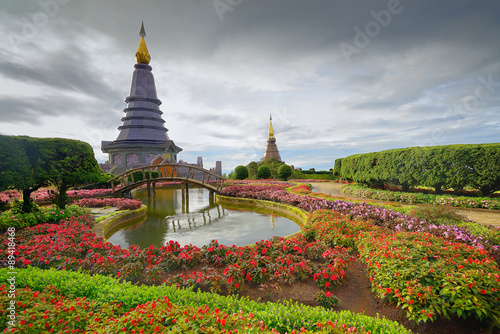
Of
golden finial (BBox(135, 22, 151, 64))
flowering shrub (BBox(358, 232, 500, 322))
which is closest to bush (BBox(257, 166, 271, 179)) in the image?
flowering shrub (BBox(358, 232, 500, 322))

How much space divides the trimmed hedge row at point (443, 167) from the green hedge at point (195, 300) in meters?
11.8

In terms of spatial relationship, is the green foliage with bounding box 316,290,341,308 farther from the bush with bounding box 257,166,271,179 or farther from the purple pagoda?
the purple pagoda

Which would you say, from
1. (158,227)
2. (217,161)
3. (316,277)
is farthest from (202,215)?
(217,161)

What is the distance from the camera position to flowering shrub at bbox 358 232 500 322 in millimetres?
2881

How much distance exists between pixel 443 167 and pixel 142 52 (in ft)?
143

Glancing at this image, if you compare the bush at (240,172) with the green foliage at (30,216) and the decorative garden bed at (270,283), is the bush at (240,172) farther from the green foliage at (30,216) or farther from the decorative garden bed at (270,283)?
the decorative garden bed at (270,283)

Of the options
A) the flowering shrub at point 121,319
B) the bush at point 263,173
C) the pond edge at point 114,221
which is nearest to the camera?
the flowering shrub at point 121,319

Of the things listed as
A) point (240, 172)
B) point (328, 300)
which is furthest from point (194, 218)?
point (240, 172)

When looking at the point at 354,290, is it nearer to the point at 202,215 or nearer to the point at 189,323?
the point at 189,323

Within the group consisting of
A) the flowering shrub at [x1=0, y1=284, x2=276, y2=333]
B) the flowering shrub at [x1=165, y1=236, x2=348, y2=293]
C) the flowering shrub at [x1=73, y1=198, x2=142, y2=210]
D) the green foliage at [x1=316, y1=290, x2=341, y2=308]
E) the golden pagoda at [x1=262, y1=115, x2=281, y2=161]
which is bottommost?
the green foliage at [x1=316, y1=290, x2=341, y2=308]

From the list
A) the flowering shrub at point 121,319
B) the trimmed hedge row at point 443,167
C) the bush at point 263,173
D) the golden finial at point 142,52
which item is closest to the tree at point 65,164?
the flowering shrub at point 121,319

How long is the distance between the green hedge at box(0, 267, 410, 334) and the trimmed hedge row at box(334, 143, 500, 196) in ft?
38.7

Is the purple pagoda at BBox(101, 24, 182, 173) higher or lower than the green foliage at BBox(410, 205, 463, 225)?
higher

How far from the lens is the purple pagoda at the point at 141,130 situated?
3338 centimetres
